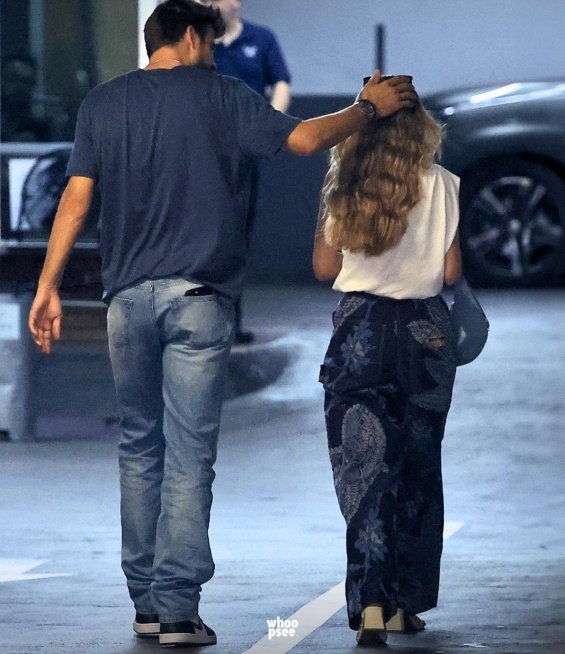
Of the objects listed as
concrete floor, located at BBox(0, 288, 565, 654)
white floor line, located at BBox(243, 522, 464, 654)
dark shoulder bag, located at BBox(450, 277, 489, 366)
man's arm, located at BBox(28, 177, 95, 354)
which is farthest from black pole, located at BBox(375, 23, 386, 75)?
man's arm, located at BBox(28, 177, 95, 354)

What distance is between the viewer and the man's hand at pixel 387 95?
5.39 metres

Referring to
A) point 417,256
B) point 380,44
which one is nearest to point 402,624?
point 417,256

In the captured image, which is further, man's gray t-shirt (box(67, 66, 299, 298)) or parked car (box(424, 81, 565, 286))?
parked car (box(424, 81, 565, 286))

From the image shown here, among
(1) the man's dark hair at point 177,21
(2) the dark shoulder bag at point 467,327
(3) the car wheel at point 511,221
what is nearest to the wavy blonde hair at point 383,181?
(2) the dark shoulder bag at point 467,327

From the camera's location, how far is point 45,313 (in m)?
5.39

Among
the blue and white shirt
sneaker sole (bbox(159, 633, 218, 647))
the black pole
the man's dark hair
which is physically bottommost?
the black pole

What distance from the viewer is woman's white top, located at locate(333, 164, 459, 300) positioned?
5484 mm

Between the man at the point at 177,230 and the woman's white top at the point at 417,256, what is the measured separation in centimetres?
27

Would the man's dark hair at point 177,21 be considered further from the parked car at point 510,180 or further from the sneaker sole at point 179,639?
the parked car at point 510,180

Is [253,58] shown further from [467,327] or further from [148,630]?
[148,630]

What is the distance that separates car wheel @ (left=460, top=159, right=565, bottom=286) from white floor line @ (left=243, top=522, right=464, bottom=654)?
861cm

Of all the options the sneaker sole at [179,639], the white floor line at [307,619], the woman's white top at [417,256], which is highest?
the woman's white top at [417,256]

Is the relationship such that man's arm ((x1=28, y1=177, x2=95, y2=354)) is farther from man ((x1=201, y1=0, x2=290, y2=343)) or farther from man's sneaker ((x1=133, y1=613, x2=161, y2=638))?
man ((x1=201, y1=0, x2=290, y2=343))

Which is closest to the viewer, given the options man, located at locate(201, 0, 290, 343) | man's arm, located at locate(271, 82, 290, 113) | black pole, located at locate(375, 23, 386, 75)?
man, located at locate(201, 0, 290, 343)
